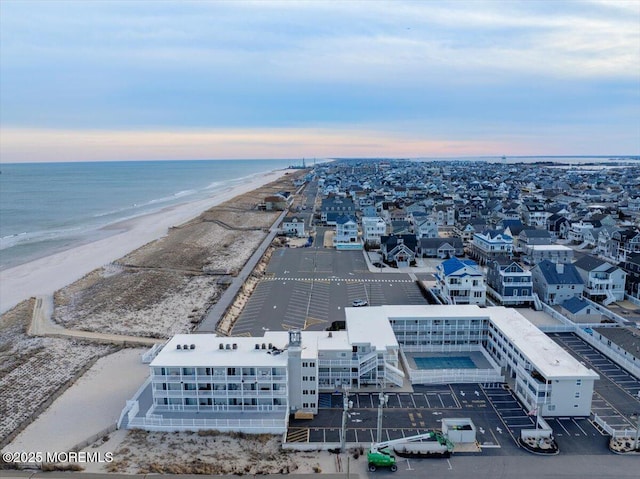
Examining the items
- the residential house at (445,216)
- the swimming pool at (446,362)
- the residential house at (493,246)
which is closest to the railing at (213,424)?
the swimming pool at (446,362)

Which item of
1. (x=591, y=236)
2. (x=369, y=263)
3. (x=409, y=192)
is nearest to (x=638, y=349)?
(x=369, y=263)

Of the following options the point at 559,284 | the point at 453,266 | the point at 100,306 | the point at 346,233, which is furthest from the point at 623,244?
the point at 100,306

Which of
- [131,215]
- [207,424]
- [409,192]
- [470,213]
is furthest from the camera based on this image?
[409,192]

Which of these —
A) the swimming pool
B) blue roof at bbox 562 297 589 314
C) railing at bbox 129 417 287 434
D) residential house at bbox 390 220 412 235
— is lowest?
the swimming pool

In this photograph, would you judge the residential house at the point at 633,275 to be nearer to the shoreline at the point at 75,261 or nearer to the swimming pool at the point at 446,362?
the swimming pool at the point at 446,362

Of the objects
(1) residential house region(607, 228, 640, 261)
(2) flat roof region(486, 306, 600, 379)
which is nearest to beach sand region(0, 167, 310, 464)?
(2) flat roof region(486, 306, 600, 379)

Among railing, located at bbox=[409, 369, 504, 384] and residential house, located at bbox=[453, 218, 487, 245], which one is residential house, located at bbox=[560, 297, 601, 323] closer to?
railing, located at bbox=[409, 369, 504, 384]

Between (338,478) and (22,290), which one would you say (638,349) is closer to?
(338,478)
